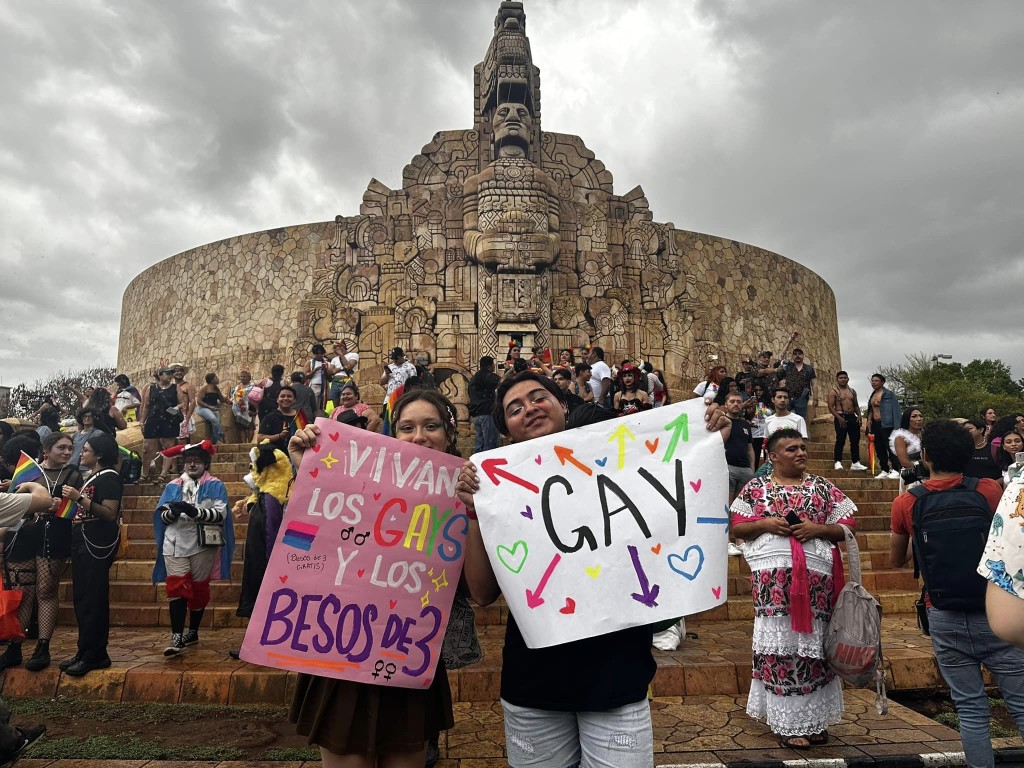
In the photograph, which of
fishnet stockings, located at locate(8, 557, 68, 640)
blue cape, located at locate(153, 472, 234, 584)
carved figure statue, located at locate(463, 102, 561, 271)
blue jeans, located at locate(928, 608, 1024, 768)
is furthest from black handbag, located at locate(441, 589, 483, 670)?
carved figure statue, located at locate(463, 102, 561, 271)

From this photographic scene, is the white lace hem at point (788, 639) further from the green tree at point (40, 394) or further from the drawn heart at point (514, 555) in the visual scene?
the green tree at point (40, 394)

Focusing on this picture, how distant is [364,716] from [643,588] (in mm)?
880

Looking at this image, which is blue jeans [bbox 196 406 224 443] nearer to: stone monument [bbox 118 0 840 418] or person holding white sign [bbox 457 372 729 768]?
stone monument [bbox 118 0 840 418]

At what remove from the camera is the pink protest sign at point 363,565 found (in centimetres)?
191

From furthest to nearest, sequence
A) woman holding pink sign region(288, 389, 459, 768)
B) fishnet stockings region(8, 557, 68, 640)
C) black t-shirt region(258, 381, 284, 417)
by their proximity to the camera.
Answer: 1. black t-shirt region(258, 381, 284, 417)
2. fishnet stockings region(8, 557, 68, 640)
3. woman holding pink sign region(288, 389, 459, 768)

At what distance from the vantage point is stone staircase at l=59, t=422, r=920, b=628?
544 cm

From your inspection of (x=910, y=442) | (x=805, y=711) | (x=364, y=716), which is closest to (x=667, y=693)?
(x=805, y=711)

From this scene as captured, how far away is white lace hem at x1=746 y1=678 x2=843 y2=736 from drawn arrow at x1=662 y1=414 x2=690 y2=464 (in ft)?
6.39

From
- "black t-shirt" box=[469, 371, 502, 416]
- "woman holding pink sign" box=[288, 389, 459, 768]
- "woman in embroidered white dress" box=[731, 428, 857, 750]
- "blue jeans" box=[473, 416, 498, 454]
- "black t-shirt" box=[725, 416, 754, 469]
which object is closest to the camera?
"woman holding pink sign" box=[288, 389, 459, 768]

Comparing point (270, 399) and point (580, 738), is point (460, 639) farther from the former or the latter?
point (270, 399)

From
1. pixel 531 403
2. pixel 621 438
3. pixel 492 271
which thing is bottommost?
pixel 621 438

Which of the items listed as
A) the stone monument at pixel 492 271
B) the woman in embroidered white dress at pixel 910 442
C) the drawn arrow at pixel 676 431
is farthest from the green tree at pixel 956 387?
the drawn arrow at pixel 676 431

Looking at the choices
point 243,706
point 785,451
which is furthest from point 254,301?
point 785,451

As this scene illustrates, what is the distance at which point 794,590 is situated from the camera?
317 centimetres
